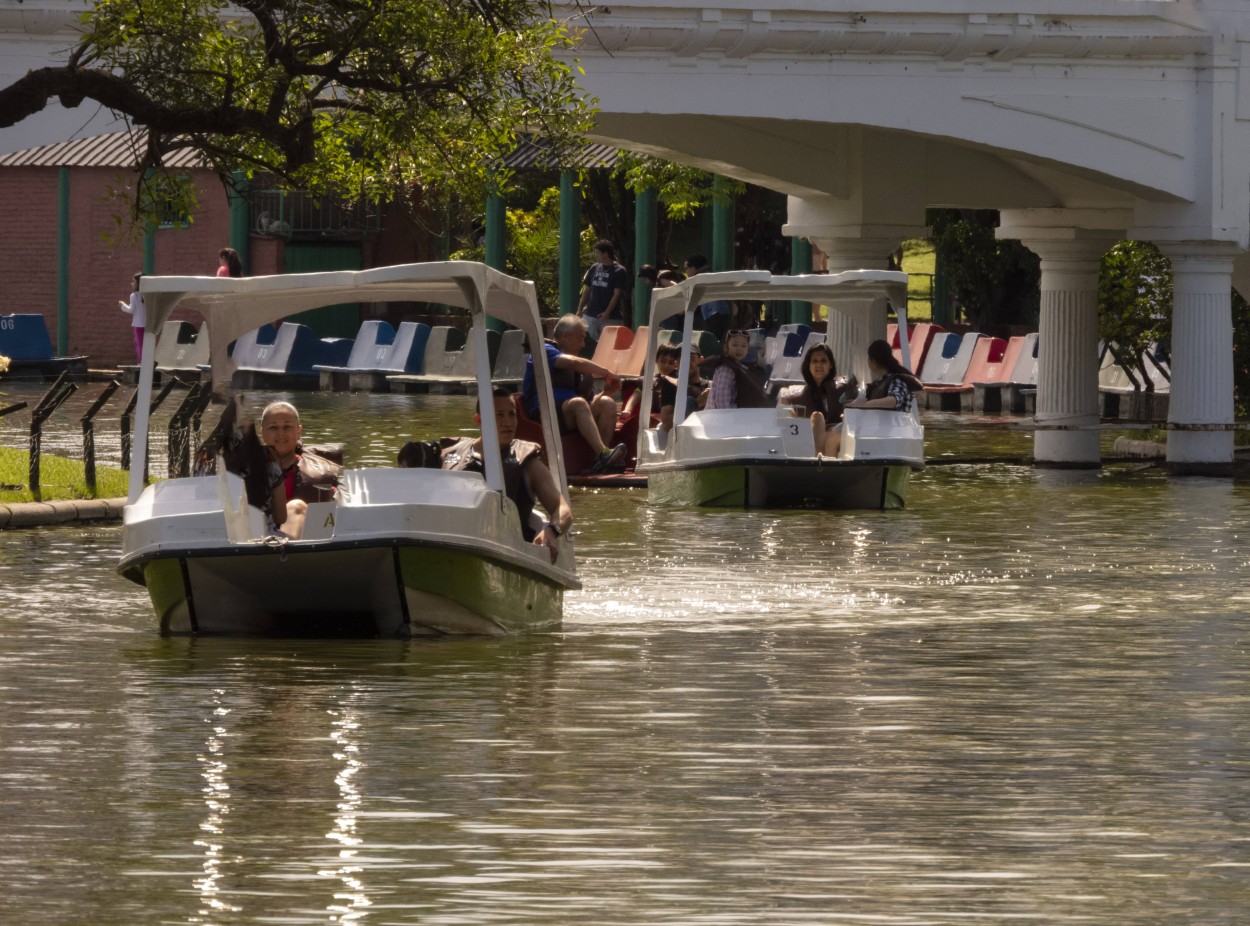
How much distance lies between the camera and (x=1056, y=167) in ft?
88.3

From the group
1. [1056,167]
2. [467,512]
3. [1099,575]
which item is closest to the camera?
[467,512]

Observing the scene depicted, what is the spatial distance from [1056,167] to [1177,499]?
3.77 meters

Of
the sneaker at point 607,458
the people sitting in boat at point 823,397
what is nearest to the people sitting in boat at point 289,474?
the people sitting in boat at point 823,397

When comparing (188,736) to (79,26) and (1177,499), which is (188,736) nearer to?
(79,26)

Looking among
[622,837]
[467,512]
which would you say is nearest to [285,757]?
[622,837]

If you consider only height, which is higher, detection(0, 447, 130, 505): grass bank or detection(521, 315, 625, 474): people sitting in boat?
detection(521, 315, 625, 474): people sitting in boat

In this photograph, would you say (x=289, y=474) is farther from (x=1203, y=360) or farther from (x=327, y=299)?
(x=1203, y=360)

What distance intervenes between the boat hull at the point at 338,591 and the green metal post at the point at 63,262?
32.3 meters

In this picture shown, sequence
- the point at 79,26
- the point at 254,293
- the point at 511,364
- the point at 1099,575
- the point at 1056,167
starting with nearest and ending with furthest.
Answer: the point at 254,293, the point at 1099,575, the point at 79,26, the point at 1056,167, the point at 511,364

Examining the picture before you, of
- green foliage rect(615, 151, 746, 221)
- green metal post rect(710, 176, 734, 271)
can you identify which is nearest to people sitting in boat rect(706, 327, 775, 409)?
green foliage rect(615, 151, 746, 221)

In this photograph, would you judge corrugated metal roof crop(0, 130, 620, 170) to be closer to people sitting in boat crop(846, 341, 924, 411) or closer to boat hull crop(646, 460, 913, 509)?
people sitting in boat crop(846, 341, 924, 411)

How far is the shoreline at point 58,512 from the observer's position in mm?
20281

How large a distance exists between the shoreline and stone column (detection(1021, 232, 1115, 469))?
11.4 metres

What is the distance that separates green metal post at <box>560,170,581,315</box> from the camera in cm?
4181
